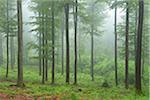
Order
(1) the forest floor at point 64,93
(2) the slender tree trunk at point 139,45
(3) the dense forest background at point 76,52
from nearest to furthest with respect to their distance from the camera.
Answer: (1) the forest floor at point 64,93
(2) the slender tree trunk at point 139,45
(3) the dense forest background at point 76,52

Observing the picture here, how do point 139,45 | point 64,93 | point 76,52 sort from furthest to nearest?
1. point 76,52
2. point 139,45
3. point 64,93

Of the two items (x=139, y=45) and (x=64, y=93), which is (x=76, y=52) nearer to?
(x=64, y=93)

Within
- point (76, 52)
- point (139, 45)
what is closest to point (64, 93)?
point (139, 45)

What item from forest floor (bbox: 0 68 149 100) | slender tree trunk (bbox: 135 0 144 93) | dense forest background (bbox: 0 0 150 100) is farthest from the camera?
dense forest background (bbox: 0 0 150 100)

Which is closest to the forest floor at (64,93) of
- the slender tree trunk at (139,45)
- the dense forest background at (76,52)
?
the dense forest background at (76,52)

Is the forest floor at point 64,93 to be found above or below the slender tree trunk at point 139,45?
below

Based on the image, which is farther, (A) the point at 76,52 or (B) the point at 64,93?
(A) the point at 76,52

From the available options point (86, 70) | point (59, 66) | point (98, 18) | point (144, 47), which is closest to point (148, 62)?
point (144, 47)

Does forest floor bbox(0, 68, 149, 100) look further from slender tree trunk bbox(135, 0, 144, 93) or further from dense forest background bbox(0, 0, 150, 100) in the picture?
slender tree trunk bbox(135, 0, 144, 93)

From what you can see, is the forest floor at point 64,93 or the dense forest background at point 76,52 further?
the dense forest background at point 76,52

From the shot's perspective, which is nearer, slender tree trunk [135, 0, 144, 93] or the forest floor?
the forest floor

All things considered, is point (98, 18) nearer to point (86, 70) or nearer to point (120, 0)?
point (86, 70)

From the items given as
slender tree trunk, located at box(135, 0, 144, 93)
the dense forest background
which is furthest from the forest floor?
slender tree trunk, located at box(135, 0, 144, 93)

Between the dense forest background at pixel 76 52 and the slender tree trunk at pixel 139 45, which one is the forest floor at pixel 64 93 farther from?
the slender tree trunk at pixel 139 45
